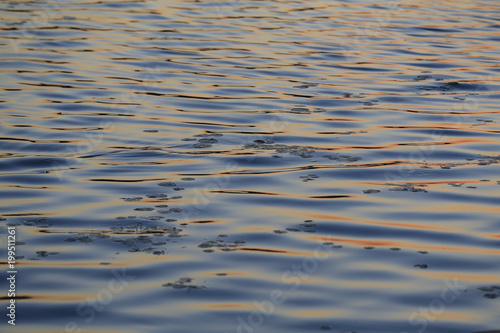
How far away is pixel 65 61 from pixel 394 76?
14.2 ft

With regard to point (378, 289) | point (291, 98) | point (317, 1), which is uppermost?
point (317, 1)

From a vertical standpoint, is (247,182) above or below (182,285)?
above

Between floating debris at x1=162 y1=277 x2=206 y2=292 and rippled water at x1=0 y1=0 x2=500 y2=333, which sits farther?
floating debris at x1=162 y1=277 x2=206 y2=292

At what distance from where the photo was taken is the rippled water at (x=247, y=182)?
4559 mm

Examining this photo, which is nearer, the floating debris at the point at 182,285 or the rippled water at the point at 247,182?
the rippled water at the point at 247,182

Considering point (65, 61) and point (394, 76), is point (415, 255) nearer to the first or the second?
point (394, 76)

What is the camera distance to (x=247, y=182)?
21.9 feet

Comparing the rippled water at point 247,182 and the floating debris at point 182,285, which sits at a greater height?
the rippled water at point 247,182

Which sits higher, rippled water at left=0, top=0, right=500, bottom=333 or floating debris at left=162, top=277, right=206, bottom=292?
rippled water at left=0, top=0, right=500, bottom=333

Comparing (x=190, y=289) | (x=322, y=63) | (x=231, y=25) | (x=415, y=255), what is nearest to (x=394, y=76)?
(x=322, y=63)

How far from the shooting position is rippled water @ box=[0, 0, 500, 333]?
15.0ft

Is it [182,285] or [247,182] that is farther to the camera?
[247,182]

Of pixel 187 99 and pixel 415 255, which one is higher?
pixel 187 99

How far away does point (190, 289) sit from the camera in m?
4.70
